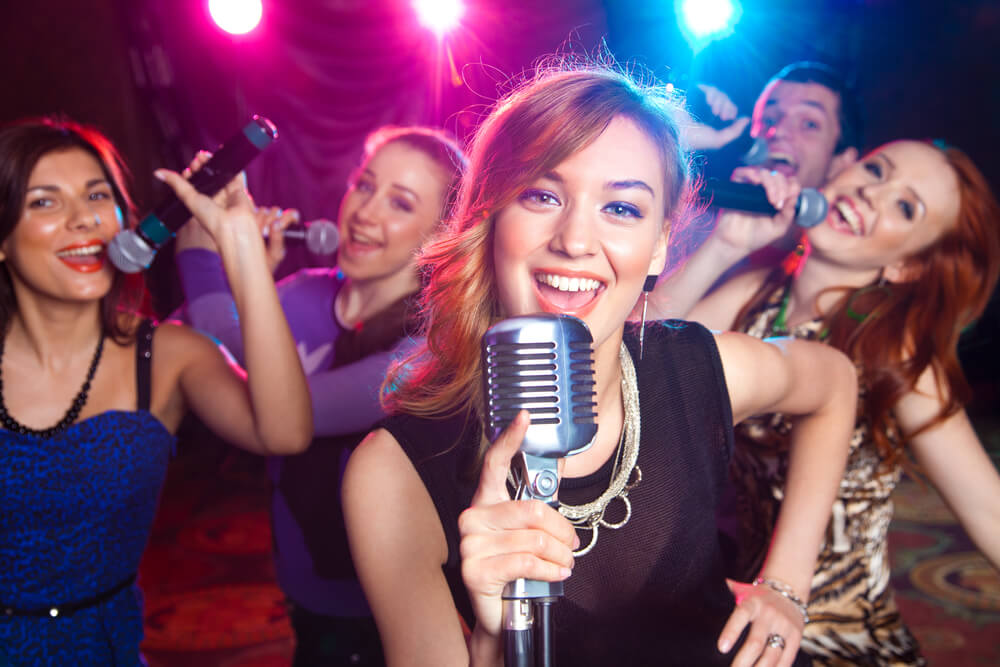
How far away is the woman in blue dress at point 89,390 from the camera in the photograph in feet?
Result: 5.35

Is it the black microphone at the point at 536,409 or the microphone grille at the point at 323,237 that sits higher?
the microphone grille at the point at 323,237

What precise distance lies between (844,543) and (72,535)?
2.04m

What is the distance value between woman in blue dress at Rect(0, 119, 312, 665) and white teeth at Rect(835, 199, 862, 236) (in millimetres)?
1688

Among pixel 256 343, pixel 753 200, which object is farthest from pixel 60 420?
pixel 753 200

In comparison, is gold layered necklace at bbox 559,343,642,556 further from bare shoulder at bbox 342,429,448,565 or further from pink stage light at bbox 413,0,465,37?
pink stage light at bbox 413,0,465,37

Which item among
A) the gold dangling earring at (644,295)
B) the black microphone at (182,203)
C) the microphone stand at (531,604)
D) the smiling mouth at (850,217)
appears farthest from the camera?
the smiling mouth at (850,217)

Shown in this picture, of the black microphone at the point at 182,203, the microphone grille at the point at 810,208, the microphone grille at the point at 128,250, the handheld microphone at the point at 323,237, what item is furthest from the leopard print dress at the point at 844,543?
the microphone grille at the point at 128,250

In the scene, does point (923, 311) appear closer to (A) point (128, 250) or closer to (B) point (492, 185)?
(B) point (492, 185)

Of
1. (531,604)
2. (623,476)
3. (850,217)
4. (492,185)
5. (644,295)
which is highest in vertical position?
(850,217)

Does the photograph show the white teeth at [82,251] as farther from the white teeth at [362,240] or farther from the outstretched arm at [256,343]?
the white teeth at [362,240]

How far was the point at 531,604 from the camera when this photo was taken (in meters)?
0.87

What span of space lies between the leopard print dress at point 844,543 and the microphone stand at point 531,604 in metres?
1.32

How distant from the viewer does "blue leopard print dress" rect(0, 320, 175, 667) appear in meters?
1.61

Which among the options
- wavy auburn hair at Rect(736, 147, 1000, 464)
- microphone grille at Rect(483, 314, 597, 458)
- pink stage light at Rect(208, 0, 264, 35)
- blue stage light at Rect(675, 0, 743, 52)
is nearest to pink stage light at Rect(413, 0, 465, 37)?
pink stage light at Rect(208, 0, 264, 35)
